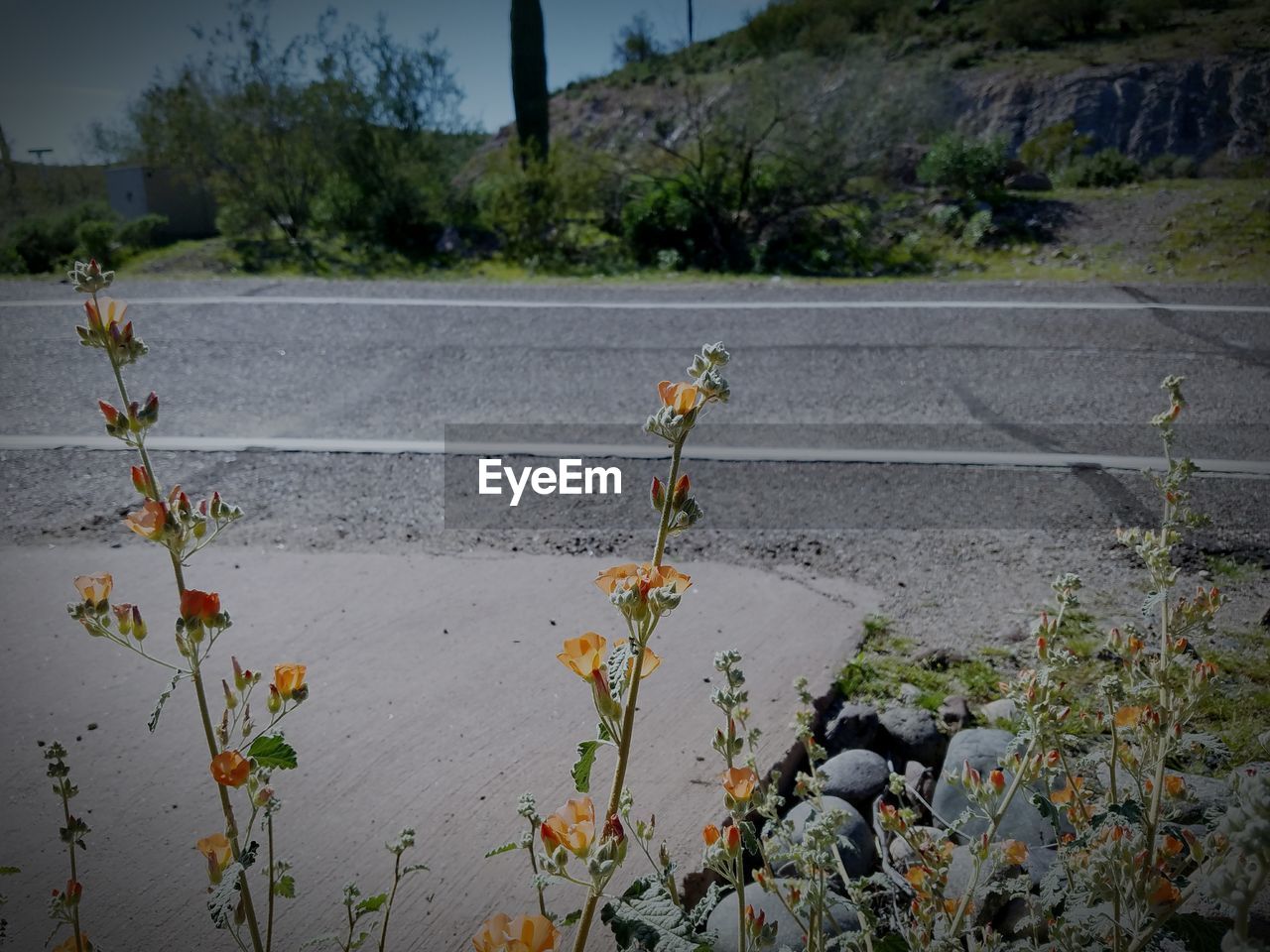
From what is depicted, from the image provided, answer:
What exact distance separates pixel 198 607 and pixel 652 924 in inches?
23.7

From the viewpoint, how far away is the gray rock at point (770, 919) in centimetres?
156

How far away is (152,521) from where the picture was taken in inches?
38.4

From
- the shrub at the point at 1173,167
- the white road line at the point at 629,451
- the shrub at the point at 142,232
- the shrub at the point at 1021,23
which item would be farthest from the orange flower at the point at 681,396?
the shrub at the point at 142,232

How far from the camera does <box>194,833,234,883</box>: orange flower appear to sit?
101cm

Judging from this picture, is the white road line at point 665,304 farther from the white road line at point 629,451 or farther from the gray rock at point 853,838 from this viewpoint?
the gray rock at point 853,838

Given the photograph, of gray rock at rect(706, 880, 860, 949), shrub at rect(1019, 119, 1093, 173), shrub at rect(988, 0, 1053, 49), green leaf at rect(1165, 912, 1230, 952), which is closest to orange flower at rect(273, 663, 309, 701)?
gray rock at rect(706, 880, 860, 949)

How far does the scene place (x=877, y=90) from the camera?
9.26 m

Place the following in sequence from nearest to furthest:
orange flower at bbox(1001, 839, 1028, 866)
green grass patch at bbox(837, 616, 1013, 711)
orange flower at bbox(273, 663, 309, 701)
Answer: orange flower at bbox(273, 663, 309, 701) < orange flower at bbox(1001, 839, 1028, 866) < green grass patch at bbox(837, 616, 1013, 711)

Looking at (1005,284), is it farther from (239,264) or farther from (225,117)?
(225,117)

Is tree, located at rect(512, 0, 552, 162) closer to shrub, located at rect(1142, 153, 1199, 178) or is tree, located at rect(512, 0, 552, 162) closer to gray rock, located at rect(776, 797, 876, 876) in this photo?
shrub, located at rect(1142, 153, 1199, 178)

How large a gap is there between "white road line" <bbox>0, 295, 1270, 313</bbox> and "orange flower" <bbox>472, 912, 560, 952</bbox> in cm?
575

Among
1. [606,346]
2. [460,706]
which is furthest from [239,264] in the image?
[460,706]

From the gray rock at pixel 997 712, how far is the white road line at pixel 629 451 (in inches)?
66.3

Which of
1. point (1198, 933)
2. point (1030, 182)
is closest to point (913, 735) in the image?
point (1198, 933)
